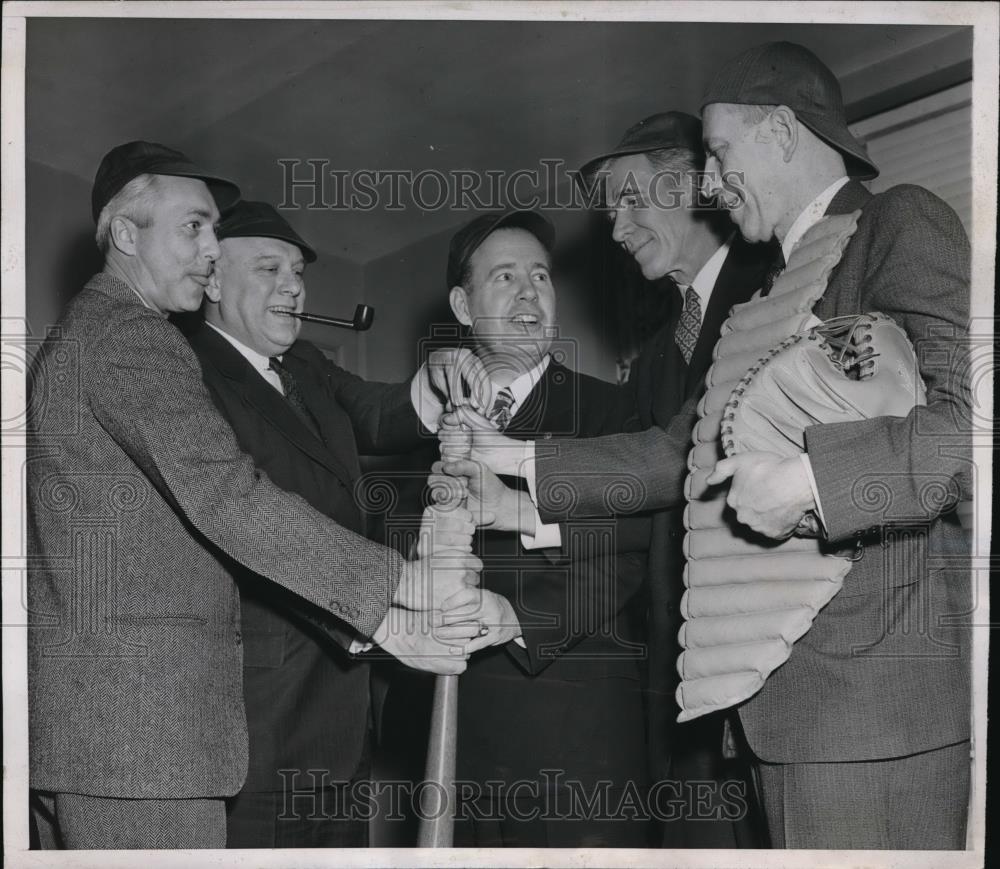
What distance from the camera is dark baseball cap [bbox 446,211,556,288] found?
91.4 inches

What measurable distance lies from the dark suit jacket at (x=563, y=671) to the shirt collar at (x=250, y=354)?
52 centimetres

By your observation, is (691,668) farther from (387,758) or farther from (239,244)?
(239,244)

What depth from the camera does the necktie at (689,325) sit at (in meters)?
2.22

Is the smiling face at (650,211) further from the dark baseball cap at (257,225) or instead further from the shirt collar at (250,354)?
the shirt collar at (250,354)

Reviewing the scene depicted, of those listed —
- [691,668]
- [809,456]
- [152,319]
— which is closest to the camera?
[809,456]

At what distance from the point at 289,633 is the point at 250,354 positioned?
0.52m

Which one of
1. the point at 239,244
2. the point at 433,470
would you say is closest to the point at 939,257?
the point at 433,470

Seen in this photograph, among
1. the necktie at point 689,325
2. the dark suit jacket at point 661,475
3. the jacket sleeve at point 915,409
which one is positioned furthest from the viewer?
the necktie at point 689,325

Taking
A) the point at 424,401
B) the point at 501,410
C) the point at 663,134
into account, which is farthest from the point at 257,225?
the point at 663,134

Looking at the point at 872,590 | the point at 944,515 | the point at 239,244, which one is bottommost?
the point at 872,590

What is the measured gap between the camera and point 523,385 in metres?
2.27

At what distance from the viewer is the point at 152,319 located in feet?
6.57

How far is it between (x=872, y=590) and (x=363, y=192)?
1.21 metres

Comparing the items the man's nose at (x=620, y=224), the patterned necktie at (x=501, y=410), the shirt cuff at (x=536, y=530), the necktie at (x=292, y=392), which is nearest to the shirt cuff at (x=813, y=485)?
the shirt cuff at (x=536, y=530)
